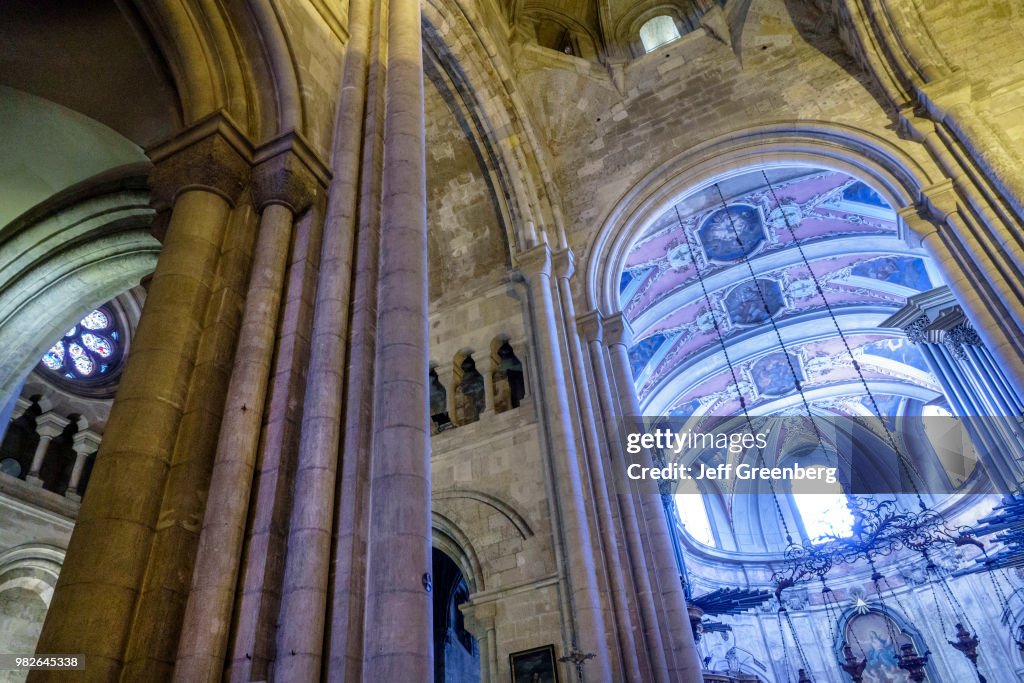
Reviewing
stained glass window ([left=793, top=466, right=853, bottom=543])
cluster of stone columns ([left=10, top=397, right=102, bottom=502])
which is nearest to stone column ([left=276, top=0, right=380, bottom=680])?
cluster of stone columns ([left=10, top=397, right=102, bottom=502])

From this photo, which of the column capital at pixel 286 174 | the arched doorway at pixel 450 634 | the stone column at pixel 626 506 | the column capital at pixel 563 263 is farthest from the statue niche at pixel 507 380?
the column capital at pixel 286 174

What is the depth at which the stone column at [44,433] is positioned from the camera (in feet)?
34.5

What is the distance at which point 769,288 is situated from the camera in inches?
691

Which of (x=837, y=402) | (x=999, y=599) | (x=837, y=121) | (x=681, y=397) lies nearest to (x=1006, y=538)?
(x=837, y=121)

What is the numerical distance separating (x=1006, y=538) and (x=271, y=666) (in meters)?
12.3

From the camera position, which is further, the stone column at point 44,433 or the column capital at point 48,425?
the column capital at point 48,425

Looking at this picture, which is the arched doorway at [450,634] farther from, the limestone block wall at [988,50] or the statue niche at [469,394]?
the limestone block wall at [988,50]

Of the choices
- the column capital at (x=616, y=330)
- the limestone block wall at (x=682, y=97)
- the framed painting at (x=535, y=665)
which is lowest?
the framed painting at (x=535, y=665)

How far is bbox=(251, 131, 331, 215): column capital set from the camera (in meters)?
4.40

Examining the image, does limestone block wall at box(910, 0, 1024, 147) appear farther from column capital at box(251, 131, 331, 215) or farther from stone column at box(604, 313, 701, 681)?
column capital at box(251, 131, 331, 215)

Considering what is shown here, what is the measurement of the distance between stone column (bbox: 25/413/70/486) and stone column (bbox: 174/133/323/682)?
8.85 meters

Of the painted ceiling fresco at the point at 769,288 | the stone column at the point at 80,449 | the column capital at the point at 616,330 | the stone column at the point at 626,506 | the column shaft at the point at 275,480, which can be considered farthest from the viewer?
the painted ceiling fresco at the point at 769,288

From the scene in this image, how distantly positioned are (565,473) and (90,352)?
31.1 feet

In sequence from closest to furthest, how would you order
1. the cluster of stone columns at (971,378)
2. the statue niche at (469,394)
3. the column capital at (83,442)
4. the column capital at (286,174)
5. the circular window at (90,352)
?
the column capital at (286,174), the statue niche at (469,394), the column capital at (83,442), the circular window at (90,352), the cluster of stone columns at (971,378)
